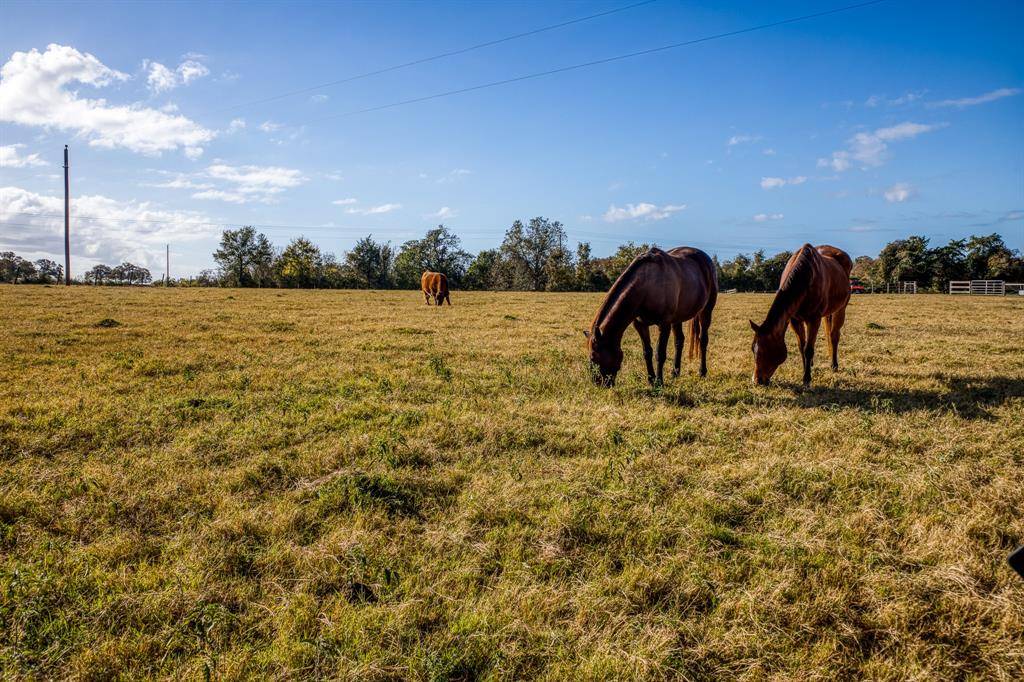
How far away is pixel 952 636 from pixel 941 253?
7721 cm

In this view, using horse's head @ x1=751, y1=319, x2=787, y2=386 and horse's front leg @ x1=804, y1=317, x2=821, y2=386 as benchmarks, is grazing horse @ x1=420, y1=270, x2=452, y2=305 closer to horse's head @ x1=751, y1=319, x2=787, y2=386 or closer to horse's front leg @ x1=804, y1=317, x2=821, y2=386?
horse's front leg @ x1=804, y1=317, x2=821, y2=386

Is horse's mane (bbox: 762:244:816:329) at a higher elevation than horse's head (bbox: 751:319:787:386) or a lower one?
higher

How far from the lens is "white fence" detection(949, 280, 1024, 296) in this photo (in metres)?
50.6

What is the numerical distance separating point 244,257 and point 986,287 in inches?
4003

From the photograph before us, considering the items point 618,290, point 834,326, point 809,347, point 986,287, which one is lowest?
point 809,347

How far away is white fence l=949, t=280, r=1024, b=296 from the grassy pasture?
61.0 meters

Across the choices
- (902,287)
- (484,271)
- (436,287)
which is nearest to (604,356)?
(436,287)

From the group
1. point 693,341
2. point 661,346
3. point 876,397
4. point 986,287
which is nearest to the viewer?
point 876,397

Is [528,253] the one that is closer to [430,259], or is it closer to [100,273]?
[430,259]

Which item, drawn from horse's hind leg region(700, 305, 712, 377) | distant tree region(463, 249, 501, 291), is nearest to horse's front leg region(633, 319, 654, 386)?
horse's hind leg region(700, 305, 712, 377)

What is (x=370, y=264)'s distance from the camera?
280 ft

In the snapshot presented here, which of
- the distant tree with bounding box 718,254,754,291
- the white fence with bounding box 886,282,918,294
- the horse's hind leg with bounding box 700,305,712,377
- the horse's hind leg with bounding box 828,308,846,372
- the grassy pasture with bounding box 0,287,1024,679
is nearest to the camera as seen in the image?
the grassy pasture with bounding box 0,287,1024,679

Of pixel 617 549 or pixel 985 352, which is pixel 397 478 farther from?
pixel 985 352

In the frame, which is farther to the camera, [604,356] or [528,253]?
[528,253]
